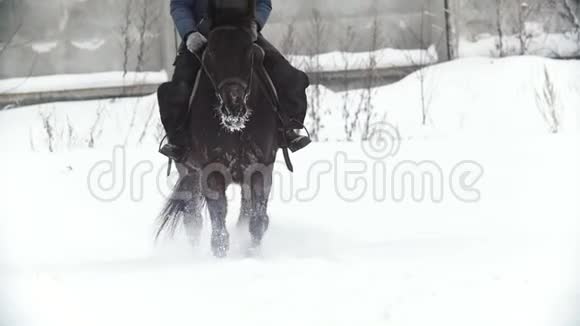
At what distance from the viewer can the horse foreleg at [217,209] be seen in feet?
13.9

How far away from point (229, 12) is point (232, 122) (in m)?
0.65

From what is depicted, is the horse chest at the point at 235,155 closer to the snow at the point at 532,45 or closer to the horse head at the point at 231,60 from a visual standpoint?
the horse head at the point at 231,60

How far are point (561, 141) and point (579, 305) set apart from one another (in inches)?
185

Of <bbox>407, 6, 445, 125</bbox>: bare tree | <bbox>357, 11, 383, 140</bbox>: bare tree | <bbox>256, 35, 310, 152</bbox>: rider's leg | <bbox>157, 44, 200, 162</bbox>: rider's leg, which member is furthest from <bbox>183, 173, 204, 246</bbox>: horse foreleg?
<bbox>407, 6, 445, 125</bbox>: bare tree

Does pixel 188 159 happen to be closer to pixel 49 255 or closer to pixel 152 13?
pixel 49 255

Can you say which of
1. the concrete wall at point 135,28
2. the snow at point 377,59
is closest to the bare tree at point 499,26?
the concrete wall at point 135,28

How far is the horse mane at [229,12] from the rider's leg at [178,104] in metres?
0.51

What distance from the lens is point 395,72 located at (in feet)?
34.1

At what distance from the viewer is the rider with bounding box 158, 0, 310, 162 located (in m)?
4.29

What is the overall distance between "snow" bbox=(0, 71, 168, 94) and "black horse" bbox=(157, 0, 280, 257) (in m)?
6.06

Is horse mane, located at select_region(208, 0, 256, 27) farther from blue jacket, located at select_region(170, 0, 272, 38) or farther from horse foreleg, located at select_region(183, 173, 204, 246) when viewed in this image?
horse foreleg, located at select_region(183, 173, 204, 246)

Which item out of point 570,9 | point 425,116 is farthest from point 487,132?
point 570,9

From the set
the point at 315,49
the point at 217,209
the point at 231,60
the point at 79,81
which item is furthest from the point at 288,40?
the point at 231,60

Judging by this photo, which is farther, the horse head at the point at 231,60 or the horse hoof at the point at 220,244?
the horse hoof at the point at 220,244
